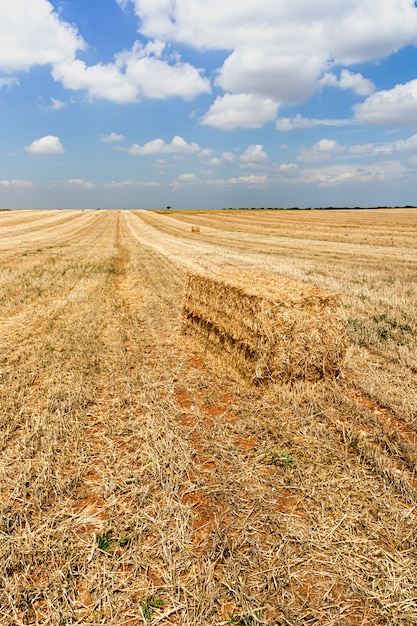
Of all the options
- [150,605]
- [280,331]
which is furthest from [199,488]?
[280,331]

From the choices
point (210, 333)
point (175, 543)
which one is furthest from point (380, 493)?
point (210, 333)

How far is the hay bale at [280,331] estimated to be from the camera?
5160mm

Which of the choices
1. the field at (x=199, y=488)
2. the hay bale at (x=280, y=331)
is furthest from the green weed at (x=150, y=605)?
the hay bale at (x=280, y=331)

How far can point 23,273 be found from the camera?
14.1m

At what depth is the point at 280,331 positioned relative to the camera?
5.12 m

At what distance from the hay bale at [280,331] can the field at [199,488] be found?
280mm

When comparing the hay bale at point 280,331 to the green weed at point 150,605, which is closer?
the green weed at point 150,605

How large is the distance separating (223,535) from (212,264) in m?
14.3

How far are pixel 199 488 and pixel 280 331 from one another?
97.7 inches

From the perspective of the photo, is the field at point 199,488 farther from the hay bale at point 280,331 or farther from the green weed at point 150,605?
the hay bale at point 280,331

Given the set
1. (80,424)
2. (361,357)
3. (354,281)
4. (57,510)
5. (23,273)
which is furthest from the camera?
(23,273)

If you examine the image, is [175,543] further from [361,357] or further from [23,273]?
[23,273]

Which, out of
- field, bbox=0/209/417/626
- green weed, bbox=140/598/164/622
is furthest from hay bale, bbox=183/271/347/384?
green weed, bbox=140/598/164/622

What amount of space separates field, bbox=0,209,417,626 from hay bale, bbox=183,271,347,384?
11.0 inches
